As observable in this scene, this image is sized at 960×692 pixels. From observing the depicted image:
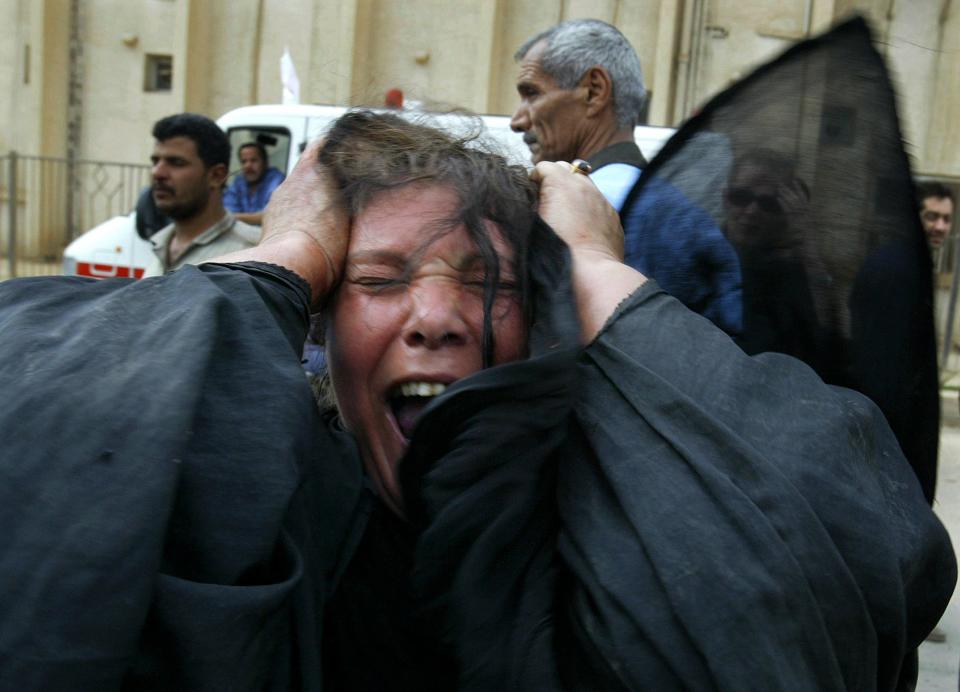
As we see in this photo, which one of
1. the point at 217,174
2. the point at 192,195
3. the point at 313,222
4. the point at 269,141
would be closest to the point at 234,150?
the point at 269,141

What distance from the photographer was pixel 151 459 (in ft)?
3.21

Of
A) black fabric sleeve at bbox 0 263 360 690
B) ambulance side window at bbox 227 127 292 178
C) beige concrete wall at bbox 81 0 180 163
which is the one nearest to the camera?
black fabric sleeve at bbox 0 263 360 690

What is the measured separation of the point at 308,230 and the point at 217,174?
4.04 m

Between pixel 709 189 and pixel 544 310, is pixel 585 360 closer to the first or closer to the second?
pixel 544 310

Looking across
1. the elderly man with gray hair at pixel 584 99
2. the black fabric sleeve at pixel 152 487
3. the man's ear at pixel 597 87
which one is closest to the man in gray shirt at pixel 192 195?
the elderly man with gray hair at pixel 584 99

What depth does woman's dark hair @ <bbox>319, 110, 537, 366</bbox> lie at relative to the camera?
140cm

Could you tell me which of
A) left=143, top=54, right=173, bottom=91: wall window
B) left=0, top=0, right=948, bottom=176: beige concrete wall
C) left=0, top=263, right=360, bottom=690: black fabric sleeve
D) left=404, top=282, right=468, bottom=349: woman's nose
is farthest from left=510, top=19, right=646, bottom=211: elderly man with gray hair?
left=143, top=54, right=173, bottom=91: wall window

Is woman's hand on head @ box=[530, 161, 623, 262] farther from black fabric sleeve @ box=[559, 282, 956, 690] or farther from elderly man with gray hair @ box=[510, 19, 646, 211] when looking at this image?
elderly man with gray hair @ box=[510, 19, 646, 211]

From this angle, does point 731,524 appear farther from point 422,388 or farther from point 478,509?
point 422,388

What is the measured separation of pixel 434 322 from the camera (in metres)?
1.35

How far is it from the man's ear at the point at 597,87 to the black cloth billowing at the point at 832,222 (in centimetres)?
187

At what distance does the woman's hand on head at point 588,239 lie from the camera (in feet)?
4.29

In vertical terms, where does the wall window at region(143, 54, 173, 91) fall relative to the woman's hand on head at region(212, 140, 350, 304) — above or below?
above

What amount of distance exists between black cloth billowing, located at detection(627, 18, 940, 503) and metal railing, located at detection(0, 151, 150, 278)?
1354 cm
